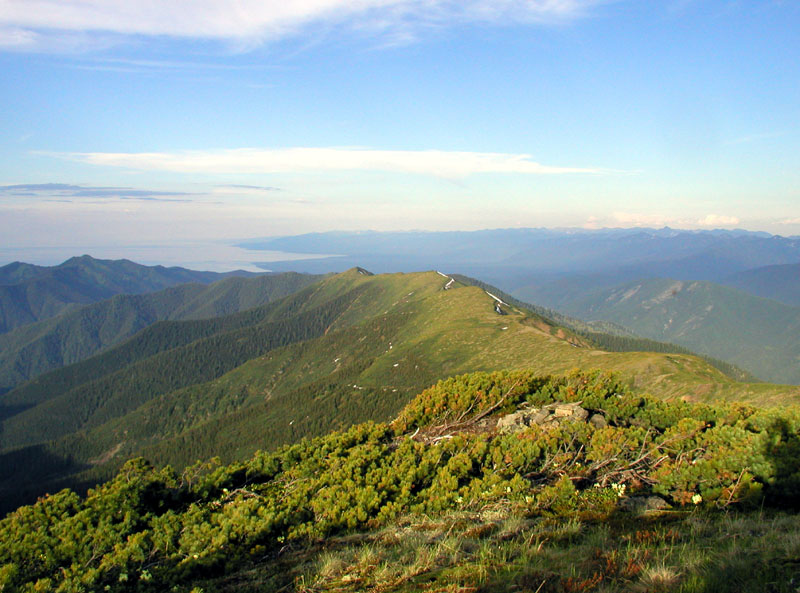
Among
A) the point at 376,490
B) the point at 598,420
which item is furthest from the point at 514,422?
the point at 376,490

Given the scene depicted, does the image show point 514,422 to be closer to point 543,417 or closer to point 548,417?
point 543,417

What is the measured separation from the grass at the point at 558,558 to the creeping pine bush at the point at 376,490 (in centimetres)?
154

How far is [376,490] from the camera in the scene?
1516 cm

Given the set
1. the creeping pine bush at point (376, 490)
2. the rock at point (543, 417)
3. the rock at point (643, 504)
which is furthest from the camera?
the rock at point (543, 417)

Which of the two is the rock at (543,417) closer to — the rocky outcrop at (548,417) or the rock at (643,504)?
the rocky outcrop at (548,417)

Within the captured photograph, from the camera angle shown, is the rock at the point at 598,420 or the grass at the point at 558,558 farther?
the rock at the point at 598,420

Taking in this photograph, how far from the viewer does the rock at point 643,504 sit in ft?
38.8

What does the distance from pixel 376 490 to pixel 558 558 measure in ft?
26.8

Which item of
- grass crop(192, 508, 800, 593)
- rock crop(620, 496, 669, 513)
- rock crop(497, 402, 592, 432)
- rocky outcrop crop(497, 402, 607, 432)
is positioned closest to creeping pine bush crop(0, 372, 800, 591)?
rock crop(620, 496, 669, 513)

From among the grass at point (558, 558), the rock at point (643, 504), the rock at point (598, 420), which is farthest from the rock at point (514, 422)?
the grass at point (558, 558)

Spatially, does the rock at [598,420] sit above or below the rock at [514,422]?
above

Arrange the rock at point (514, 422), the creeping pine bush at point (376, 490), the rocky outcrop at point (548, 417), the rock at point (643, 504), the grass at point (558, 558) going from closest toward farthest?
the grass at point (558, 558) < the rock at point (643, 504) < the creeping pine bush at point (376, 490) < the rocky outcrop at point (548, 417) < the rock at point (514, 422)

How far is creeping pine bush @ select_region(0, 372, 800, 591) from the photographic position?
1214 cm

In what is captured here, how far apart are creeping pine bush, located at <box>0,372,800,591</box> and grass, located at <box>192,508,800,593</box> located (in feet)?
5.04
